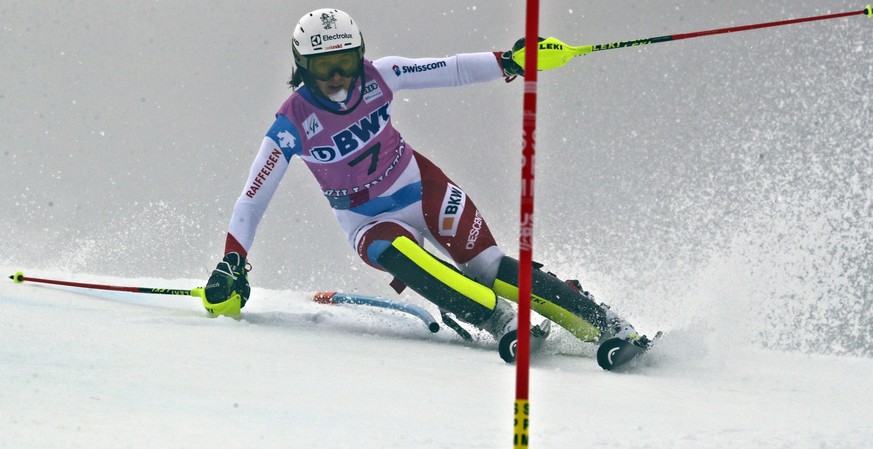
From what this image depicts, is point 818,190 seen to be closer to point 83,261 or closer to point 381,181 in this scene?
point 381,181

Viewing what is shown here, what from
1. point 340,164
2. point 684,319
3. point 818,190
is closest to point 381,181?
point 340,164

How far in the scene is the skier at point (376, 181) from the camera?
160 inches

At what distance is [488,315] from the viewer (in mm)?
3961

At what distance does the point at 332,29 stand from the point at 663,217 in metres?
3.58

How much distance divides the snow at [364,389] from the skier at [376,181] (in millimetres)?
247

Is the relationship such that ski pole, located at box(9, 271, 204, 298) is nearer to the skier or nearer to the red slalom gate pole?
the skier

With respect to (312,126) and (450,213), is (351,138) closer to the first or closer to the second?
(312,126)

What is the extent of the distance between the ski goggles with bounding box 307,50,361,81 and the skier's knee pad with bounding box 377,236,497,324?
32.4 inches

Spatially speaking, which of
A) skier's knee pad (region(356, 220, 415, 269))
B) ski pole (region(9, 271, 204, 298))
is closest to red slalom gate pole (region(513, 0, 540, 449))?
skier's knee pad (region(356, 220, 415, 269))

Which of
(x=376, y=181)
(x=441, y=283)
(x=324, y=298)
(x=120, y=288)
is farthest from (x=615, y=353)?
(x=120, y=288)

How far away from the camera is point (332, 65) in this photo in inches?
168

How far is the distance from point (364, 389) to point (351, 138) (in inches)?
68.6

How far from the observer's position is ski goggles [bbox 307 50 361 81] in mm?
4273

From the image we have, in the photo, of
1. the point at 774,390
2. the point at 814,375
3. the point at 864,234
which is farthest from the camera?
the point at 864,234
